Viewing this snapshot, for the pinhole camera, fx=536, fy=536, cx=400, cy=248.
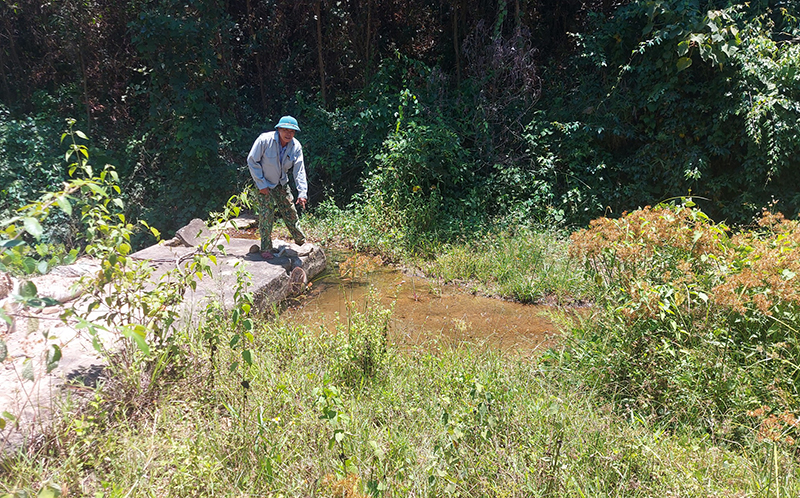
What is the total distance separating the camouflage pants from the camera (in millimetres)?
5840

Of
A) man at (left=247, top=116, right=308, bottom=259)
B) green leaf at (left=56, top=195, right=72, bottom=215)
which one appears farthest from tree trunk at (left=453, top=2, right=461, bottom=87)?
green leaf at (left=56, top=195, right=72, bottom=215)

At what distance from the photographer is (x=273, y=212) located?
5.88 m

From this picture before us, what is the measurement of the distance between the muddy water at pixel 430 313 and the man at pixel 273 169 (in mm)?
889

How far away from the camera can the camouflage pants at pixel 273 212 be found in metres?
5.84

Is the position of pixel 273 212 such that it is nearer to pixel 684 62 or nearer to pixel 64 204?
pixel 64 204

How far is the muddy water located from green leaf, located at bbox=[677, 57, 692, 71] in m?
3.91

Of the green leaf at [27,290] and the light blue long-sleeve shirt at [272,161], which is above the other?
the light blue long-sleeve shirt at [272,161]

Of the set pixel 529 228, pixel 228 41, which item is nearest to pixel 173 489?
pixel 529 228

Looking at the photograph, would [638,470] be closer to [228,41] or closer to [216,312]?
[216,312]

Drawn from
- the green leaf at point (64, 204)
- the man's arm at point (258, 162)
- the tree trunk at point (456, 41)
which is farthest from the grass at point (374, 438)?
the tree trunk at point (456, 41)

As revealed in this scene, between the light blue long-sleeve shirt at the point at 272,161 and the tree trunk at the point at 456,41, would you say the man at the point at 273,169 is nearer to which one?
the light blue long-sleeve shirt at the point at 272,161

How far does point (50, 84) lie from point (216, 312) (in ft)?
31.9

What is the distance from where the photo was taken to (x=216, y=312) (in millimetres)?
3572

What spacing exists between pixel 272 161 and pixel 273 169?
98 millimetres
